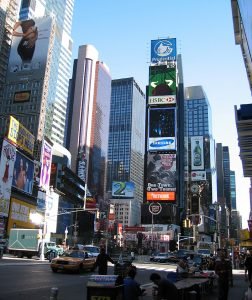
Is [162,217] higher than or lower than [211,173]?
lower

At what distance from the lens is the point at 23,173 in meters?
83.2

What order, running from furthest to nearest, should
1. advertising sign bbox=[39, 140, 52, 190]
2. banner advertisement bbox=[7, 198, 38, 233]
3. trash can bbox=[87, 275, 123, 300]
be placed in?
advertising sign bbox=[39, 140, 52, 190] → banner advertisement bbox=[7, 198, 38, 233] → trash can bbox=[87, 275, 123, 300]

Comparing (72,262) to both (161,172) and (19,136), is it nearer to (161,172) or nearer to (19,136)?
(19,136)

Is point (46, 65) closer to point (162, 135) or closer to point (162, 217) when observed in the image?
point (162, 135)

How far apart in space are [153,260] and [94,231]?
8510 cm

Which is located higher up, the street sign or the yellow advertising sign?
the yellow advertising sign

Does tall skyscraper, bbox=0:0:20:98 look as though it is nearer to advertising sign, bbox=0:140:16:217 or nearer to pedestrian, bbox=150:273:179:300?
advertising sign, bbox=0:140:16:217

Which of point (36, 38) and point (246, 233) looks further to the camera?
point (36, 38)

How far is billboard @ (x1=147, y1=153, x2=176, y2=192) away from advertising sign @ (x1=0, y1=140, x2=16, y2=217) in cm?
5159

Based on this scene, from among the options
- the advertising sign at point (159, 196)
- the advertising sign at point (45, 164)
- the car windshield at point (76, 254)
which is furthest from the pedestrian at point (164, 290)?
the advertising sign at point (159, 196)

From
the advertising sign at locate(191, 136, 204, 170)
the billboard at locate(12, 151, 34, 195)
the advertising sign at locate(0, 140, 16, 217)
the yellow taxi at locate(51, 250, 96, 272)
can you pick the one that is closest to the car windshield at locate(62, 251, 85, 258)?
the yellow taxi at locate(51, 250, 96, 272)

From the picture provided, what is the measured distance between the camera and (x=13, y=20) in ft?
531

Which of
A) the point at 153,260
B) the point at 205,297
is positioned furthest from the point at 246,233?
the point at 153,260

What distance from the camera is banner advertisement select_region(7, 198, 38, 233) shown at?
255 ft
